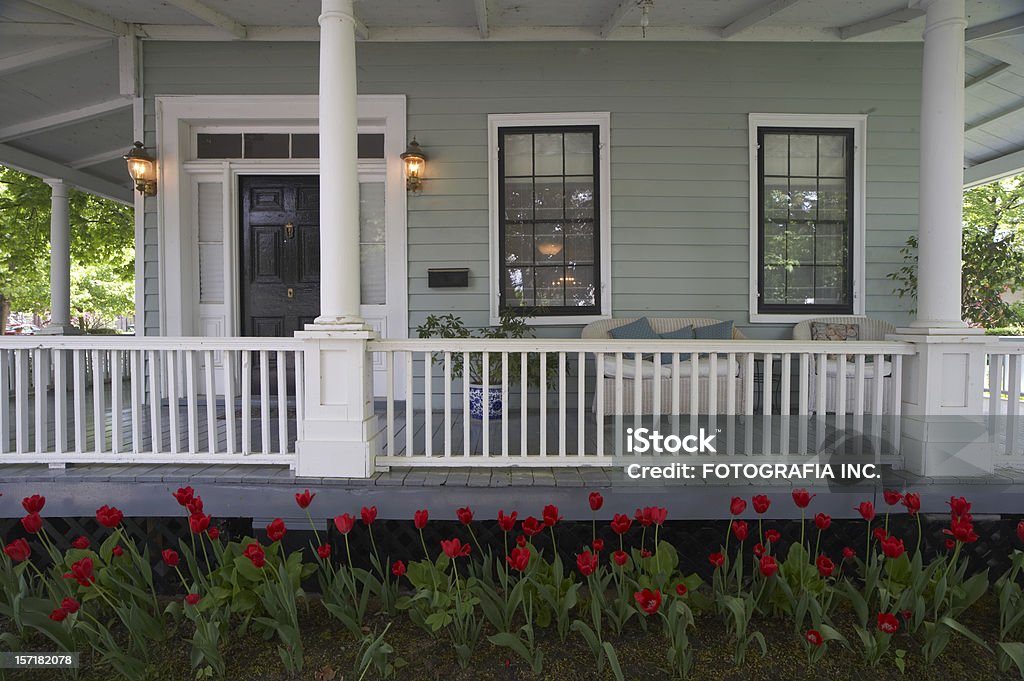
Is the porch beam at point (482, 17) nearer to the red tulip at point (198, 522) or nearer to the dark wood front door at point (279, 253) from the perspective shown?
the dark wood front door at point (279, 253)

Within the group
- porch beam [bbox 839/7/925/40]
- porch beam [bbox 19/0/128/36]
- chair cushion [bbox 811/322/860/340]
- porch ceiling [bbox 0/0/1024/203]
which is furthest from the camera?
chair cushion [bbox 811/322/860/340]

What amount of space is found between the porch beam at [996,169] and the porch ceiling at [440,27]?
1.32m

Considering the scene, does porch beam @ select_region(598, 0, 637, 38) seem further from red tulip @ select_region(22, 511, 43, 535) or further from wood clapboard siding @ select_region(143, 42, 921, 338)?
red tulip @ select_region(22, 511, 43, 535)

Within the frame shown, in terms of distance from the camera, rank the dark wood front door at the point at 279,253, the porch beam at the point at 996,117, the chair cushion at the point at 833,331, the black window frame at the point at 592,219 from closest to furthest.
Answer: the chair cushion at the point at 833,331 → the black window frame at the point at 592,219 → the dark wood front door at the point at 279,253 → the porch beam at the point at 996,117

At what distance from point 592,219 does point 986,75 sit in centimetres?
356

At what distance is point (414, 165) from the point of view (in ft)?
14.8

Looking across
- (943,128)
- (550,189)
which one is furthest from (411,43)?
(943,128)

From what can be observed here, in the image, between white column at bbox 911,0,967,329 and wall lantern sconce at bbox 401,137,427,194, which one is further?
wall lantern sconce at bbox 401,137,427,194

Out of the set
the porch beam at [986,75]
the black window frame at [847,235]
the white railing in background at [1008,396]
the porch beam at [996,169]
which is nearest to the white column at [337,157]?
the white railing in background at [1008,396]

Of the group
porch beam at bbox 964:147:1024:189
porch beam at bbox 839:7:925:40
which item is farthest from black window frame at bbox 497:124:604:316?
porch beam at bbox 964:147:1024:189

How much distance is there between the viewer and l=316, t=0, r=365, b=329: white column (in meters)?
2.93

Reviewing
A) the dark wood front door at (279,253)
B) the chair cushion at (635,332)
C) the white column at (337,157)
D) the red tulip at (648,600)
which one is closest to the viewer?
the red tulip at (648,600)

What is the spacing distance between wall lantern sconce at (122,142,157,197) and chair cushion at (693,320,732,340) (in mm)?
4463

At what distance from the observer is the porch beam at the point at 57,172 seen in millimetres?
6109
